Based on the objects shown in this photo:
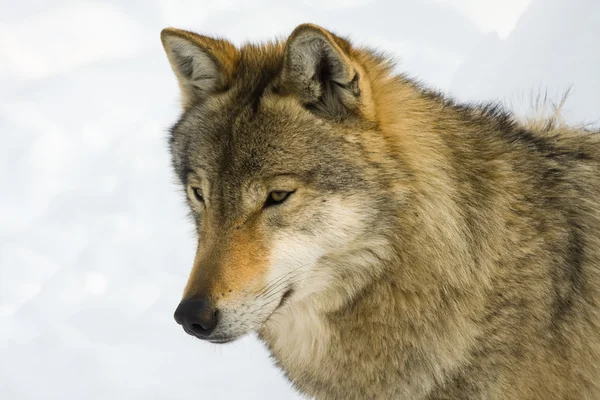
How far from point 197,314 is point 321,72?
127 cm

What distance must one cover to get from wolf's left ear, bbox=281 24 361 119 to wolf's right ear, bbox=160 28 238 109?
1.48ft

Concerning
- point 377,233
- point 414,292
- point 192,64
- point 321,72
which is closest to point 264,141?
point 321,72

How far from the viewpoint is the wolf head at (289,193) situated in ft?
10.7

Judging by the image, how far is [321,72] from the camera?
11.3ft

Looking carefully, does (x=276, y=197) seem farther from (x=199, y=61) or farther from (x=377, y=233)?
(x=199, y=61)

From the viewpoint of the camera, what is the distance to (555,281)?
3.65 meters

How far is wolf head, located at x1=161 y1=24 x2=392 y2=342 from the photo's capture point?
325 cm

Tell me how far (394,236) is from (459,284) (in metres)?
0.43

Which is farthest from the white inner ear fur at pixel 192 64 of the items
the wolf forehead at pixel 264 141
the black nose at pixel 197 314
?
the black nose at pixel 197 314

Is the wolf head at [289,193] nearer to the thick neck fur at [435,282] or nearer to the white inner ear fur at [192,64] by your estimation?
the thick neck fur at [435,282]

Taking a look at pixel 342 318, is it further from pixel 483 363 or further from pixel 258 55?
pixel 258 55

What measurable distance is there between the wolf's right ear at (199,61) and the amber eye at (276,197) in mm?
790

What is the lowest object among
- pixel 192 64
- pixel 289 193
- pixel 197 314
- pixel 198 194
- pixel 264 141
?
pixel 197 314

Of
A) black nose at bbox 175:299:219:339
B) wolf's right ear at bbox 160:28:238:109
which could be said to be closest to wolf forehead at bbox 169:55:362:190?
wolf's right ear at bbox 160:28:238:109
